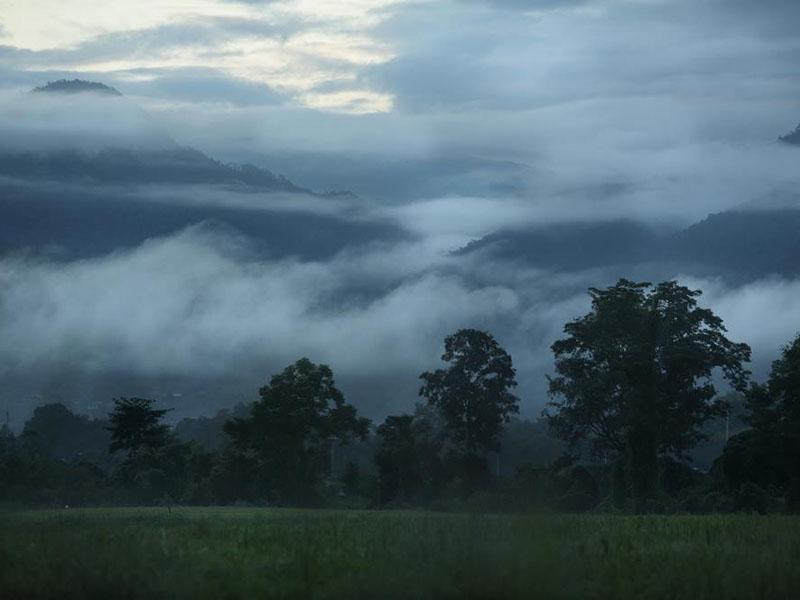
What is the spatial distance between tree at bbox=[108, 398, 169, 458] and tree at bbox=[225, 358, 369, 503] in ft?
28.6

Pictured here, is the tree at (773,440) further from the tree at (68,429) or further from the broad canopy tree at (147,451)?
the tree at (68,429)

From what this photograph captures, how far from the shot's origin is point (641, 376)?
6762 centimetres

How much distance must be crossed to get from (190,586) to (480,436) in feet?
234

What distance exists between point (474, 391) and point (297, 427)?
52.6ft

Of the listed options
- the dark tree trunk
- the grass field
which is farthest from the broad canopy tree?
the grass field

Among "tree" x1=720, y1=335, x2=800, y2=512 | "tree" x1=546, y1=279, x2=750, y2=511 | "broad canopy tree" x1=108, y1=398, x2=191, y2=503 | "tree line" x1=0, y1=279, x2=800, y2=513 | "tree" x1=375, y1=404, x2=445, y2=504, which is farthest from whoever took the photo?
"broad canopy tree" x1=108, y1=398, x2=191, y2=503

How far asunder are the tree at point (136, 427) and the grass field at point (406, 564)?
209ft

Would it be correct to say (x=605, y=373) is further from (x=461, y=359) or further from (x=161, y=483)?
(x=161, y=483)

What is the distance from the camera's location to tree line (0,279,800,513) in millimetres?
59500

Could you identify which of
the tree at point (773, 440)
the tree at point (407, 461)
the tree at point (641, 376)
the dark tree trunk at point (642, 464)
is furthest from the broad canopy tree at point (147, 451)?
the tree at point (773, 440)

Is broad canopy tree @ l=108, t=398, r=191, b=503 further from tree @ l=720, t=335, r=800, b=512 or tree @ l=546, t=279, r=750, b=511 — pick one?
tree @ l=720, t=335, r=800, b=512

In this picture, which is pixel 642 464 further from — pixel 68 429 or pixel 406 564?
pixel 68 429

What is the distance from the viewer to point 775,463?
189 feet

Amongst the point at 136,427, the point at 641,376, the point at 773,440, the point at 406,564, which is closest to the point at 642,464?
the point at 641,376
